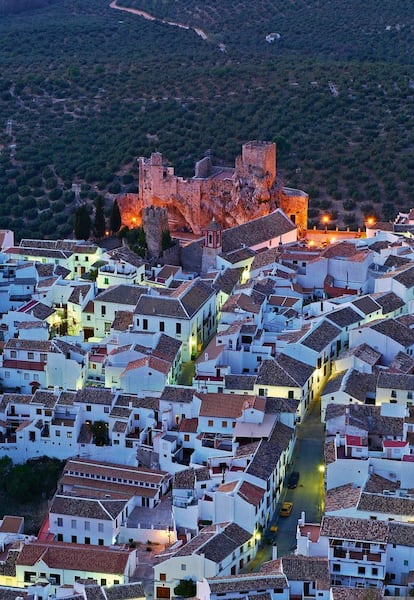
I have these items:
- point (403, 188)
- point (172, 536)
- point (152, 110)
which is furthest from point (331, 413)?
point (152, 110)

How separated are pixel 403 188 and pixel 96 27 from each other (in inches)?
975

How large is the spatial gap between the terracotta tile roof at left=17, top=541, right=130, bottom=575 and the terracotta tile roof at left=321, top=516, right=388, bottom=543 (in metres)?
4.11

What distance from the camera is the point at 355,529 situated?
27.4 m

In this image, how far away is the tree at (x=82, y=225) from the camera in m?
44.3

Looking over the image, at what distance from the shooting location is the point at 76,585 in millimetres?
27047

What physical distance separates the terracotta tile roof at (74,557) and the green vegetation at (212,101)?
20.8 metres

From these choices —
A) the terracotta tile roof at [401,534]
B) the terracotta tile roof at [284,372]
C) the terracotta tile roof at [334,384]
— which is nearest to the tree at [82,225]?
the terracotta tile roof at [284,372]

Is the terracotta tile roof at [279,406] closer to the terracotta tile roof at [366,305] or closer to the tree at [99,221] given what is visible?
the terracotta tile roof at [366,305]

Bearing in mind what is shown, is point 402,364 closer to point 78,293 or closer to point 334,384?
point 334,384

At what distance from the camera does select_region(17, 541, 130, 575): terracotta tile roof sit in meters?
28.1

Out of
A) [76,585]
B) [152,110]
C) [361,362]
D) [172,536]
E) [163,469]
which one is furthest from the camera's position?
[152,110]

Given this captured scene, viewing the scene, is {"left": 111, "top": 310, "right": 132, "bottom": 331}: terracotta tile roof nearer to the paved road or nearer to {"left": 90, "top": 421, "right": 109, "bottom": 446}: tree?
{"left": 90, "top": 421, "right": 109, "bottom": 446}: tree

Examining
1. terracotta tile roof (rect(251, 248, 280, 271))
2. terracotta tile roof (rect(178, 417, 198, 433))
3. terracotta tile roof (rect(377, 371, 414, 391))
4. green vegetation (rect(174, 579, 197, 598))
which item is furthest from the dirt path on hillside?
green vegetation (rect(174, 579, 197, 598))

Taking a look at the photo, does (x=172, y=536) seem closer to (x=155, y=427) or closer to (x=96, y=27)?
(x=155, y=427)
